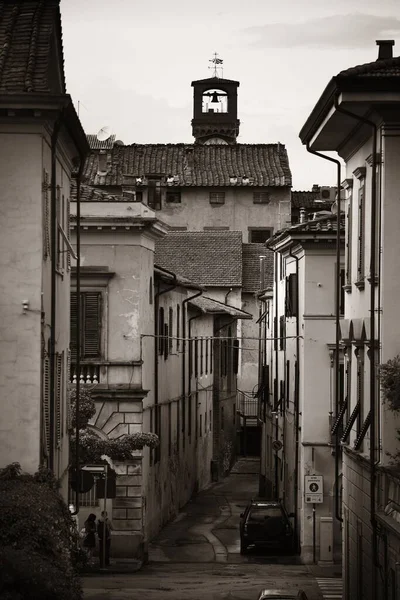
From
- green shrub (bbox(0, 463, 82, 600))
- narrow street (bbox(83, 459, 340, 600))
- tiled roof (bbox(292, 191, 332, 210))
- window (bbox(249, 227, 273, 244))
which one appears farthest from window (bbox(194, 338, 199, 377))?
green shrub (bbox(0, 463, 82, 600))

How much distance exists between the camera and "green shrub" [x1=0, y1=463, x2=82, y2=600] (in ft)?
54.4

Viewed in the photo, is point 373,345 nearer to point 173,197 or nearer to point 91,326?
point 91,326

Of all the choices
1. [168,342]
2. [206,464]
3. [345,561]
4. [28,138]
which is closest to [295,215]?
[206,464]

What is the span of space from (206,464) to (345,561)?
125 feet

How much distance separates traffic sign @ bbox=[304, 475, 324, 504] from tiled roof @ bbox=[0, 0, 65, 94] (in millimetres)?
19671

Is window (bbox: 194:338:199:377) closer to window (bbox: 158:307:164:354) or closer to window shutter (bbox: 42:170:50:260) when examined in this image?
window (bbox: 158:307:164:354)

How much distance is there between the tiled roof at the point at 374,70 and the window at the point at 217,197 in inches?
2652

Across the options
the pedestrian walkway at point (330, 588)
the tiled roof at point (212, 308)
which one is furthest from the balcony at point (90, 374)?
the tiled roof at point (212, 308)

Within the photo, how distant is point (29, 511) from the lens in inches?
746

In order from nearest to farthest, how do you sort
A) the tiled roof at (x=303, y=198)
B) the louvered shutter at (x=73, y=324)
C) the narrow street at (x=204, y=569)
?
1. the narrow street at (x=204, y=569)
2. the louvered shutter at (x=73, y=324)
3. the tiled roof at (x=303, y=198)

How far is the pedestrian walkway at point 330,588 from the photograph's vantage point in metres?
33.6

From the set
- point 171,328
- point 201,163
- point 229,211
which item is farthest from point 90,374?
point 201,163

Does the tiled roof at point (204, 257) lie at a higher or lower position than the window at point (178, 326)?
higher

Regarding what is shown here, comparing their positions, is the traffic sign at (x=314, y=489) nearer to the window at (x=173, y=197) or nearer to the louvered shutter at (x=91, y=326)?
the louvered shutter at (x=91, y=326)
